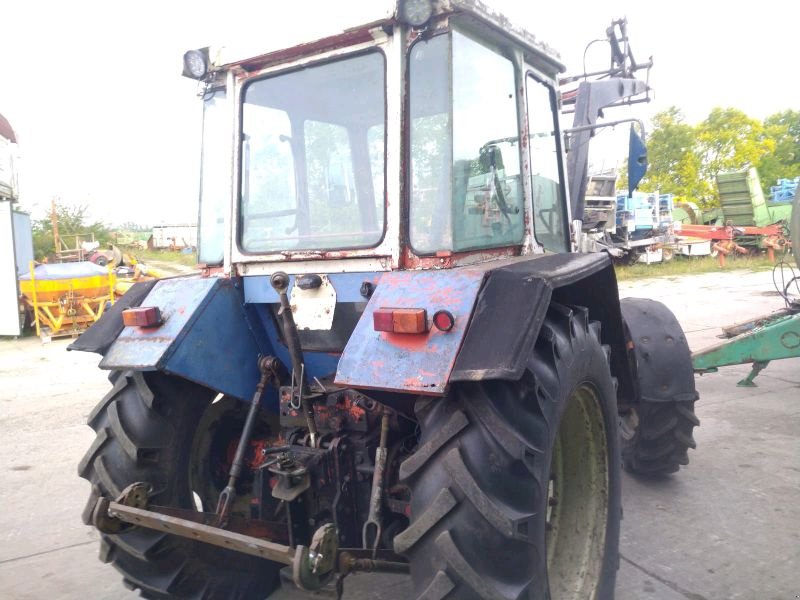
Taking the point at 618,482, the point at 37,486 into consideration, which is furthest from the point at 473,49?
the point at 37,486

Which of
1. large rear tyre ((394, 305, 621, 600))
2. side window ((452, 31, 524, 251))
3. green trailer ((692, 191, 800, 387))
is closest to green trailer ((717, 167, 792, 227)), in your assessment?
green trailer ((692, 191, 800, 387))

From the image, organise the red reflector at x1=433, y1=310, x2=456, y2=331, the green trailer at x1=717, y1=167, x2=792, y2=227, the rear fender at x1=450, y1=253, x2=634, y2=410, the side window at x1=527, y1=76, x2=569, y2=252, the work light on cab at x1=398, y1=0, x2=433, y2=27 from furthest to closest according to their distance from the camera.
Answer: the green trailer at x1=717, y1=167, x2=792, y2=227 < the side window at x1=527, y1=76, x2=569, y2=252 < the work light on cab at x1=398, y1=0, x2=433, y2=27 < the red reflector at x1=433, y1=310, x2=456, y2=331 < the rear fender at x1=450, y1=253, x2=634, y2=410

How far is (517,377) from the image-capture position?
5.90ft

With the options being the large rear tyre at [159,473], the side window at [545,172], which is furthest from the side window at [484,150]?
the large rear tyre at [159,473]

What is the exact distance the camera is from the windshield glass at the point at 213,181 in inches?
118

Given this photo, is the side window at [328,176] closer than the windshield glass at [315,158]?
No

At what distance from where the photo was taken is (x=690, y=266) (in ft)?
64.0

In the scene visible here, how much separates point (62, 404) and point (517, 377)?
20.8 feet

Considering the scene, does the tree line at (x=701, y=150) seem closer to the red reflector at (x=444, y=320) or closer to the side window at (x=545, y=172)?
the side window at (x=545, y=172)

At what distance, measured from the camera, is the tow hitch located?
1.93 m

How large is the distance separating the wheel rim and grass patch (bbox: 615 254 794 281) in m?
15.7

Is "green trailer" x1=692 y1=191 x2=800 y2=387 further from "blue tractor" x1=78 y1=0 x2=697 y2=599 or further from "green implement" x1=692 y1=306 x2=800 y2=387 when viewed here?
"blue tractor" x1=78 y1=0 x2=697 y2=599

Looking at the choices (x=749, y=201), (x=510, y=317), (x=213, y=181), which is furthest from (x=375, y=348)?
(x=749, y=201)

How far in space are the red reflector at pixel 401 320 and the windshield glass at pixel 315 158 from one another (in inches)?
20.1
